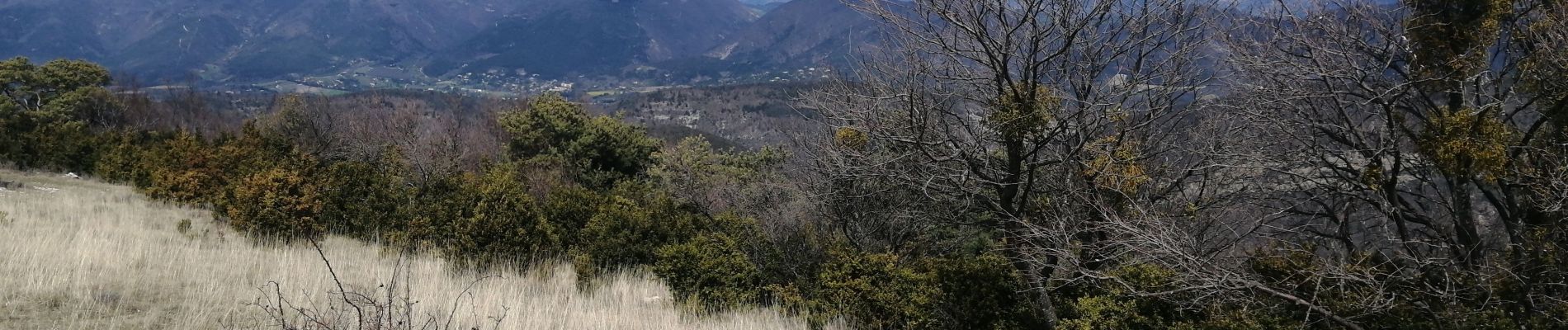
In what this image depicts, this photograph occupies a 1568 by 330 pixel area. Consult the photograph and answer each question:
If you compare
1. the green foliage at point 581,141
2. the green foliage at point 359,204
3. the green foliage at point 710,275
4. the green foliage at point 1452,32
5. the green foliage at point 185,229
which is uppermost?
the green foliage at point 1452,32

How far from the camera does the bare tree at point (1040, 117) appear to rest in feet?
17.8

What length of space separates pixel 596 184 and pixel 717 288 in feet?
49.7

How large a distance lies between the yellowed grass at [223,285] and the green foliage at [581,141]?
14.0m

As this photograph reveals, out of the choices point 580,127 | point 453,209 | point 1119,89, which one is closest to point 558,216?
point 453,209

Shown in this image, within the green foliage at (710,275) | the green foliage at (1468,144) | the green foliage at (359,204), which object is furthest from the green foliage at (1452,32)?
the green foliage at (359,204)

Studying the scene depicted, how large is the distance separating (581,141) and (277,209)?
14.3m

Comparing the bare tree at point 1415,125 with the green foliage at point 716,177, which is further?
the green foliage at point 716,177

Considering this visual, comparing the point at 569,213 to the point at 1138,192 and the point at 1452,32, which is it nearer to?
the point at 1138,192

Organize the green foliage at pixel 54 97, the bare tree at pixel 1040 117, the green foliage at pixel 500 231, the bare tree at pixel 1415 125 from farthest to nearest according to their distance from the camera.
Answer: the green foliage at pixel 54 97, the green foliage at pixel 500 231, the bare tree at pixel 1415 125, the bare tree at pixel 1040 117

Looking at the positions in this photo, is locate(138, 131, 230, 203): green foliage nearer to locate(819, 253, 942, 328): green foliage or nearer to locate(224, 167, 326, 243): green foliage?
locate(224, 167, 326, 243): green foliage

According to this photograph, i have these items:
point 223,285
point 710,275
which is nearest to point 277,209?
point 223,285

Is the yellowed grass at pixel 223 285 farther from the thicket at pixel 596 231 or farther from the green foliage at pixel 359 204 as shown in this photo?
the green foliage at pixel 359 204

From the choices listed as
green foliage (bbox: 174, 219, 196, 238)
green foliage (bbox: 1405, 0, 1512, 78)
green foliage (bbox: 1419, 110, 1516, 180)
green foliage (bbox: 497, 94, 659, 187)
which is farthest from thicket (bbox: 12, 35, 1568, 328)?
green foliage (bbox: 497, 94, 659, 187)

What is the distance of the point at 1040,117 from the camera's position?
5.26 meters
